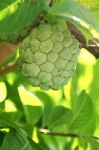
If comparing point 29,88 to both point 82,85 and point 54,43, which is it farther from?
point 54,43

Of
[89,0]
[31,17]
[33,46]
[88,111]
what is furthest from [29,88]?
[31,17]

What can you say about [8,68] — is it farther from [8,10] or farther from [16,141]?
[8,10]

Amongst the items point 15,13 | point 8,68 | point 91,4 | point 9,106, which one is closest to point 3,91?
point 9,106

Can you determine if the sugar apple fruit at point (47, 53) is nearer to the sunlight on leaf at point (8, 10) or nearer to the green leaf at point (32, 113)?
the sunlight on leaf at point (8, 10)

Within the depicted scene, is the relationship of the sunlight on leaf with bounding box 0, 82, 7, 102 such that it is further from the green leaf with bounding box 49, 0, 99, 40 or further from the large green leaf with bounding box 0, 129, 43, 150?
the green leaf with bounding box 49, 0, 99, 40

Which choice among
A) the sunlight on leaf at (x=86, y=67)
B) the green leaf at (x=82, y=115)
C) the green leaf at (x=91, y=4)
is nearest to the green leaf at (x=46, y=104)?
the green leaf at (x=82, y=115)

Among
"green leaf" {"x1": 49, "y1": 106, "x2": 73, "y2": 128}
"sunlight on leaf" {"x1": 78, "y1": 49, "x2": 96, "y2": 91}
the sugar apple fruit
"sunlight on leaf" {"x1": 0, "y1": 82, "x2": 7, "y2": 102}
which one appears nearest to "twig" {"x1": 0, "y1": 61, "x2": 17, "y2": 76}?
the sugar apple fruit
